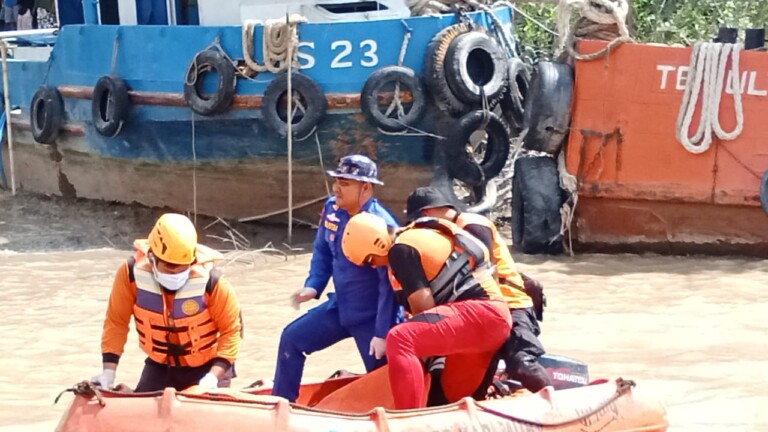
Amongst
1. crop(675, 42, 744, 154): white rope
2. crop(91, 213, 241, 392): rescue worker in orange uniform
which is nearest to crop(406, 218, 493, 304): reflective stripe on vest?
crop(91, 213, 241, 392): rescue worker in orange uniform

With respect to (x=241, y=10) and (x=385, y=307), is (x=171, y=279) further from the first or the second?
(x=241, y=10)

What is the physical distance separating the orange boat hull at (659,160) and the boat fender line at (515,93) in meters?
1.11

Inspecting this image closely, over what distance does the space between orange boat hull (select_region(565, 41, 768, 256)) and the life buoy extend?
127cm

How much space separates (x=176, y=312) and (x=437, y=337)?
0.96 meters

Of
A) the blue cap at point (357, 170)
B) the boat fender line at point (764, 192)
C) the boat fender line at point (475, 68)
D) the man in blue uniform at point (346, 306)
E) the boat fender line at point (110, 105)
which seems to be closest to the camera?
the man in blue uniform at point (346, 306)

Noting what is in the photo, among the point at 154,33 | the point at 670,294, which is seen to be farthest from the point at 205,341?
the point at 154,33

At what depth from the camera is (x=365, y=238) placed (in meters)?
4.50

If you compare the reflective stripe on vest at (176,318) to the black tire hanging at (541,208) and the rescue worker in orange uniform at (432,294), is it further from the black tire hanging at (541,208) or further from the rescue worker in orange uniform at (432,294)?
the black tire hanging at (541,208)

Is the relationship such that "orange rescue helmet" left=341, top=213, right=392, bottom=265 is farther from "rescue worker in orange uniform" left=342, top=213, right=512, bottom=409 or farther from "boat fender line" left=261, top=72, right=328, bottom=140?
"boat fender line" left=261, top=72, right=328, bottom=140

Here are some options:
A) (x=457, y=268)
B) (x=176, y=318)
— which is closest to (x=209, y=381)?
(x=176, y=318)

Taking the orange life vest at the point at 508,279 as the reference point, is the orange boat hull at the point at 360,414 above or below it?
below

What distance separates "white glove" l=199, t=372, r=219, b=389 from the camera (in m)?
4.37

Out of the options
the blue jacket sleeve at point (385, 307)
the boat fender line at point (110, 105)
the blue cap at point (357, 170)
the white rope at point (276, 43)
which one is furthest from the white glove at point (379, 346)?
the boat fender line at point (110, 105)

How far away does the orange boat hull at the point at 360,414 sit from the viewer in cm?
407
